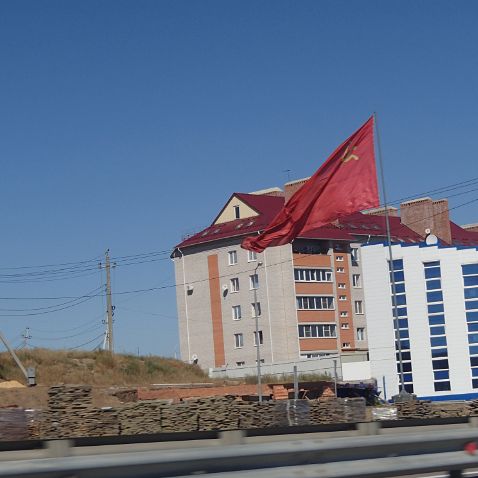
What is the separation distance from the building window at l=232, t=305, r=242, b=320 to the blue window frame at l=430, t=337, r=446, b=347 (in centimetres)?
3145

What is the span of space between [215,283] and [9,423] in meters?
68.6

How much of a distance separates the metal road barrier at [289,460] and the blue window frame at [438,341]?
52097 mm

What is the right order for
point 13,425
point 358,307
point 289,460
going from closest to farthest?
point 289,460, point 13,425, point 358,307

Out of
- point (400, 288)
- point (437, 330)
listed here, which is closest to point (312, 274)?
point (400, 288)

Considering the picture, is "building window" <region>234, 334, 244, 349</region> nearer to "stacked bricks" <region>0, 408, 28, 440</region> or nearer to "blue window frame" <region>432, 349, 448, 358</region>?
"blue window frame" <region>432, 349, 448, 358</region>

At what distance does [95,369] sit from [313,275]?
26810mm

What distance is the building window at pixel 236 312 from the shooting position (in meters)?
89.8

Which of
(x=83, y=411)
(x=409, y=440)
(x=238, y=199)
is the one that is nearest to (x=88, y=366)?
(x=238, y=199)

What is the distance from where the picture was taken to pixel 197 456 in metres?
6.86

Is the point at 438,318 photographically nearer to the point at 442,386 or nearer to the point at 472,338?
the point at 472,338

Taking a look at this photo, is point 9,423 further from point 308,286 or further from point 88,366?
point 308,286

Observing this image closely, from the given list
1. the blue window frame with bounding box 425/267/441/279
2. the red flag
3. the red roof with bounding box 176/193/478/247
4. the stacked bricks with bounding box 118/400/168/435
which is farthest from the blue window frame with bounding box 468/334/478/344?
the red flag

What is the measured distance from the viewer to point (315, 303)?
295ft

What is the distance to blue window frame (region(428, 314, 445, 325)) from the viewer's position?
6022 cm
